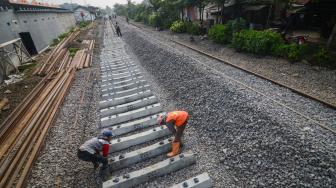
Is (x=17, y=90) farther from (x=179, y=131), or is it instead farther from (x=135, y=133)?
(x=179, y=131)

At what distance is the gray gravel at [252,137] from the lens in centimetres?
421

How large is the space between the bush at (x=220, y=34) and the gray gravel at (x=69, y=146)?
10429mm

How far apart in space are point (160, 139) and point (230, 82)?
3.59 meters

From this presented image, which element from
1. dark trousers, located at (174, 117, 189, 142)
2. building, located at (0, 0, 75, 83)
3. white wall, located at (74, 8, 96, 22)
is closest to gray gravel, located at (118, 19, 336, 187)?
dark trousers, located at (174, 117, 189, 142)

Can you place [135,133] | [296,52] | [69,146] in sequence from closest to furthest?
[69,146]
[135,133]
[296,52]

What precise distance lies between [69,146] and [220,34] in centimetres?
1350

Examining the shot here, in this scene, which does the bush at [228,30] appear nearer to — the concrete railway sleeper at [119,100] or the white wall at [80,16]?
the concrete railway sleeper at [119,100]

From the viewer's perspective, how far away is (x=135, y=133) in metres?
6.46

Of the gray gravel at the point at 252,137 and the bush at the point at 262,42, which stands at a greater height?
the bush at the point at 262,42

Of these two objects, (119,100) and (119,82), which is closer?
(119,100)

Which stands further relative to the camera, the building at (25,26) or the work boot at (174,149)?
the building at (25,26)

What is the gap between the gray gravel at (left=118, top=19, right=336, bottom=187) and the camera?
4211mm

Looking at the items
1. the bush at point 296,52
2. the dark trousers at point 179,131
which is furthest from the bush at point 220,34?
the dark trousers at point 179,131

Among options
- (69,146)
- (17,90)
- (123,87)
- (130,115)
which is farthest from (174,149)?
(17,90)
